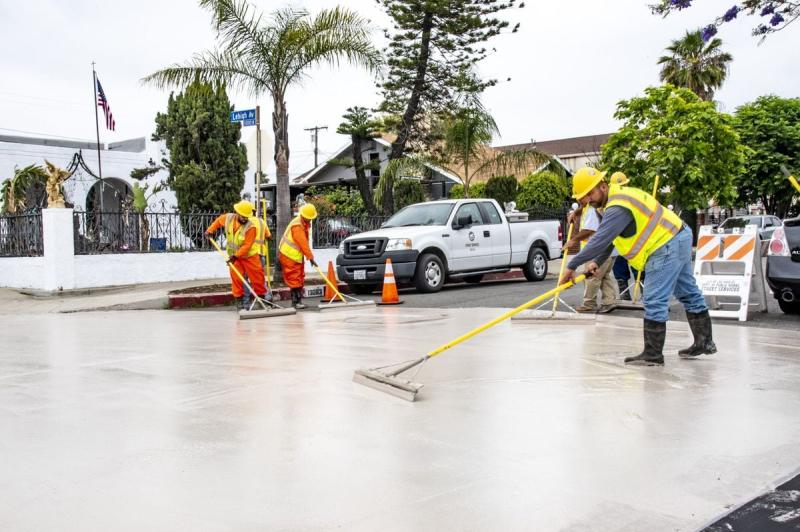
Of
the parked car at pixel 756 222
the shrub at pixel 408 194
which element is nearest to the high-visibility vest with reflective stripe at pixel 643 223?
the shrub at pixel 408 194

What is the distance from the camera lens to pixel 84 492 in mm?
3916

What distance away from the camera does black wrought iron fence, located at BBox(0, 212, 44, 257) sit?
16.1m

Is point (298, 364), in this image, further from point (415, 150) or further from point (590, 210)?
point (415, 150)

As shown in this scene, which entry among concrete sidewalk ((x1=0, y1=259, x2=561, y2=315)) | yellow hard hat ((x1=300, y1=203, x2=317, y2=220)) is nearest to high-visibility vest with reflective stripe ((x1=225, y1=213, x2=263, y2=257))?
yellow hard hat ((x1=300, y1=203, x2=317, y2=220))

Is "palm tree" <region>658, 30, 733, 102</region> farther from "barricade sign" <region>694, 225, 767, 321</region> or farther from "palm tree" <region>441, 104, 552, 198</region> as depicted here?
"barricade sign" <region>694, 225, 767, 321</region>

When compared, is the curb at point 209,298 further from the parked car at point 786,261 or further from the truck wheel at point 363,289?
the parked car at point 786,261

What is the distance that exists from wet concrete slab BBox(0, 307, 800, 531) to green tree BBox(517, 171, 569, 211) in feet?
92.6

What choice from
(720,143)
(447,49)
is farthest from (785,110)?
(447,49)

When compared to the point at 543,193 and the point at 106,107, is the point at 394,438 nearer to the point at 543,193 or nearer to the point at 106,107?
the point at 106,107

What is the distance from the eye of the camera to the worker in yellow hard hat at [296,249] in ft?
41.6

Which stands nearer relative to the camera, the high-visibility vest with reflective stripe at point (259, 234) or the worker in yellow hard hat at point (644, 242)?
the worker in yellow hard hat at point (644, 242)

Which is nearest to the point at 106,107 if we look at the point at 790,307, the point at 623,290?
the point at 623,290

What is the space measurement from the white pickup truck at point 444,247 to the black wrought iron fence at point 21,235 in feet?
19.8

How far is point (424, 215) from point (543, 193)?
21.4m
